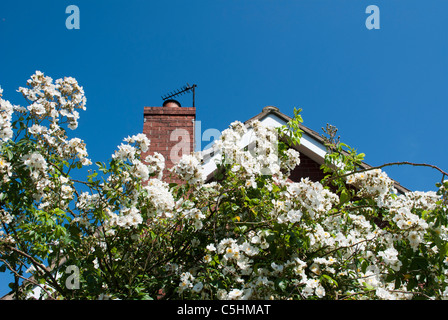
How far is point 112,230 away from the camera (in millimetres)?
2805

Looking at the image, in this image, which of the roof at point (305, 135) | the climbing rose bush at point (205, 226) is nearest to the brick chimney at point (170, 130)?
the roof at point (305, 135)

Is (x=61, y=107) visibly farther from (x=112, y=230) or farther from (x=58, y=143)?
(x=112, y=230)

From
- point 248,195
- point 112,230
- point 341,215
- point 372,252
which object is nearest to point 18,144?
point 112,230

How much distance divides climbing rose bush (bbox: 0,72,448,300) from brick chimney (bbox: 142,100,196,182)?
2220 millimetres

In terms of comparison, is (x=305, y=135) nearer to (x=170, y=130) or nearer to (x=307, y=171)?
(x=307, y=171)

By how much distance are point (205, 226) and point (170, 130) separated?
2.88m

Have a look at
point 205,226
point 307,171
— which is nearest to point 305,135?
point 307,171

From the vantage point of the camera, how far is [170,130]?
212 inches

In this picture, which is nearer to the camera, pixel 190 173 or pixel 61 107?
pixel 190 173

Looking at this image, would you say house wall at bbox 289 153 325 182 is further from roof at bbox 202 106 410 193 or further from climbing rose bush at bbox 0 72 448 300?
climbing rose bush at bbox 0 72 448 300

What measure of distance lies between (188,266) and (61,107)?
1.62 m

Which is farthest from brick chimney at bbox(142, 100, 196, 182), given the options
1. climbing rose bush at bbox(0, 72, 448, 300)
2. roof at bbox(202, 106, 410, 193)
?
climbing rose bush at bbox(0, 72, 448, 300)

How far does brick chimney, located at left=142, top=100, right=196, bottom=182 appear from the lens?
5.16m
